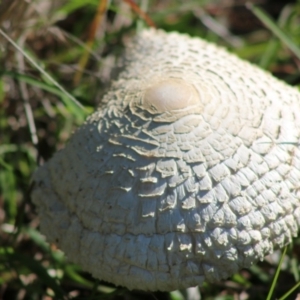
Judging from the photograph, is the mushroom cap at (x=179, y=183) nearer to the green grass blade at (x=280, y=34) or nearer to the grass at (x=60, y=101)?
the grass at (x=60, y=101)

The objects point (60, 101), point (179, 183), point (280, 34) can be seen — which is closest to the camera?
point (179, 183)

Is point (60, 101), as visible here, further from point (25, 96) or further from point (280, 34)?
point (280, 34)

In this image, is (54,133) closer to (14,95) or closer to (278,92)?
(14,95)

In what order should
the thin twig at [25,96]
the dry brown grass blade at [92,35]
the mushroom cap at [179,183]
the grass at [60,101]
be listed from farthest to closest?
1. the dry brown grass blade at [92,35]
2. the thin twig at [25,96]
3. the grass at [60,101]
4. the mushroom cap at [179,183]

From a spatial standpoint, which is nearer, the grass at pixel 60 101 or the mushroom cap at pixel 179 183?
the mushroom cap at pixel 179 183

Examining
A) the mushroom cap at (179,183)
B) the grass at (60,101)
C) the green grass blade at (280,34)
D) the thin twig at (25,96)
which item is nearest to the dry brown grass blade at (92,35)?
the grass at (60,101)

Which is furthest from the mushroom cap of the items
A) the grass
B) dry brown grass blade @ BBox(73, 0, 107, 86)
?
dry brown grass blade @ BBox(73, 0, 107, 86)

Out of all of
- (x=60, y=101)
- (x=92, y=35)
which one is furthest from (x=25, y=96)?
(x=92, y=35)
